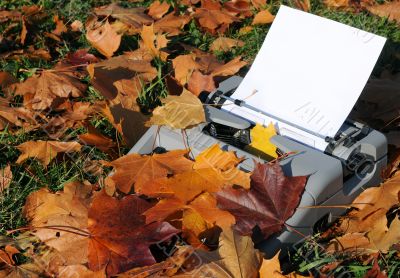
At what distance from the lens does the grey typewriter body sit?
173 cm

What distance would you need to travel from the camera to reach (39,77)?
266 cm

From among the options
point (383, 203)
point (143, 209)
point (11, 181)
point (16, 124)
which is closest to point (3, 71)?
point (16, 124)

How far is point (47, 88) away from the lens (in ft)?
8.54

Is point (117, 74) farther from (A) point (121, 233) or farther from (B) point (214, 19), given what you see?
(A) point (121, 233)

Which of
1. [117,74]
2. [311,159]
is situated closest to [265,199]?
[311,159]

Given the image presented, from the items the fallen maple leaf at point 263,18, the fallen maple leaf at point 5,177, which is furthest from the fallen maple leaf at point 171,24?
the fallen maple leaf at point 5,177

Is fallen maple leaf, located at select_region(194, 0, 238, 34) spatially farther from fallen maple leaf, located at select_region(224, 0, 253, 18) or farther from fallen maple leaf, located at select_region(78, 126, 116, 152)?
fallen maple leaf, located at select_region(78, 126, 116, 152)

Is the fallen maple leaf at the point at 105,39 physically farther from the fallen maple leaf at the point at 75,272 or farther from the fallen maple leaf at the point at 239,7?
the fallen maple leaf at the point at 75,272

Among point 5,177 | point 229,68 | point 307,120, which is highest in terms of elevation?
point 307,120

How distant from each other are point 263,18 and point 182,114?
3.98ft

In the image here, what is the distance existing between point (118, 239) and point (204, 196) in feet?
0.87

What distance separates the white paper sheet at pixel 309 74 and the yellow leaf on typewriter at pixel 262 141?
0.05m

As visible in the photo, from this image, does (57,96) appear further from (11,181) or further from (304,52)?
(304,52)

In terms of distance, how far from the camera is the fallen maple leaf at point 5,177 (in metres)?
2.14
